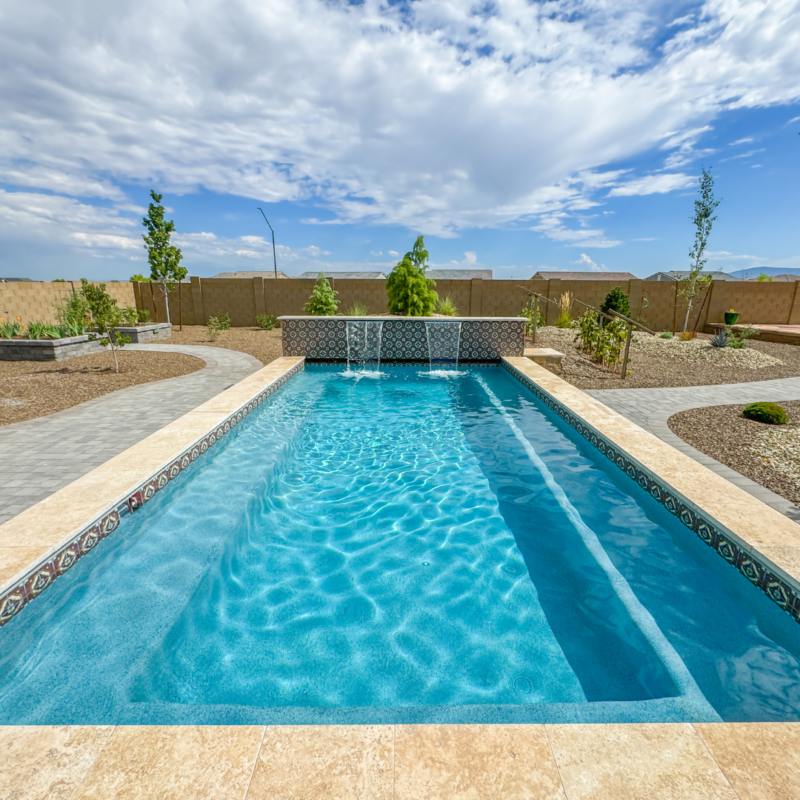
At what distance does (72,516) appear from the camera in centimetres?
299

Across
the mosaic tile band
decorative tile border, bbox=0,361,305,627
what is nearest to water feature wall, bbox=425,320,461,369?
the mosaic tile band

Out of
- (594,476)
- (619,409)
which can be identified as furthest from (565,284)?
(594,476)

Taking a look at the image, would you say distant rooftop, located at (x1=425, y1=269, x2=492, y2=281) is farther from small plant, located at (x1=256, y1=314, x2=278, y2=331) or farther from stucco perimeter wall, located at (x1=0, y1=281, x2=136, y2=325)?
stucco perimeter wall, located at (x1=0, y1=281, x2=136, y2=325)

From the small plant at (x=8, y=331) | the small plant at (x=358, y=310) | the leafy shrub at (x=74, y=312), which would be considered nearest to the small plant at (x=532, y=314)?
the small plant at (x=358, y=310)

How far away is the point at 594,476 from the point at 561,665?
2.43 m

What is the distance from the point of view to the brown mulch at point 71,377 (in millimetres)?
6441

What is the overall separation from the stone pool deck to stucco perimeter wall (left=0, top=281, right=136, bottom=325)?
54.6 feet

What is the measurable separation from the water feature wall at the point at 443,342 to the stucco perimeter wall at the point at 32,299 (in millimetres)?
12675

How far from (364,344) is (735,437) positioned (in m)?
7.33

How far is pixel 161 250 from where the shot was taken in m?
15.7

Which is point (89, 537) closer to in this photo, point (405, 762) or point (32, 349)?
point (405, 762)

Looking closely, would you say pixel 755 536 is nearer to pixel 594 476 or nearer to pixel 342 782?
pixel 594 476

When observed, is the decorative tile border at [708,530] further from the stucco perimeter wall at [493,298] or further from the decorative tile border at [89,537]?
the stucco perimeter wall at [493,298]

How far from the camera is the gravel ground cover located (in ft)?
28.0
